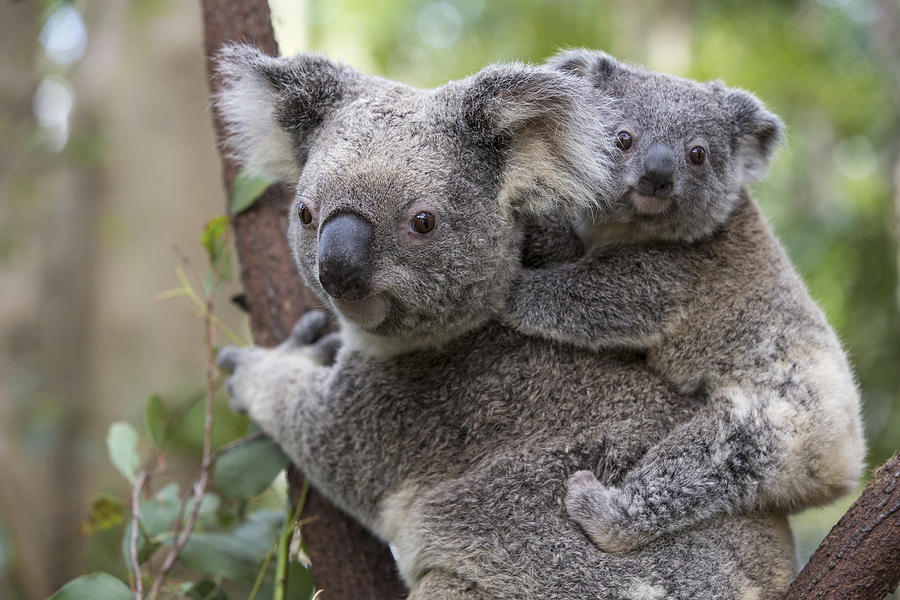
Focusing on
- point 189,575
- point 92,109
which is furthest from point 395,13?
point 189,575

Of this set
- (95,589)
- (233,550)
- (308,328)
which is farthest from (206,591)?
(308,328)

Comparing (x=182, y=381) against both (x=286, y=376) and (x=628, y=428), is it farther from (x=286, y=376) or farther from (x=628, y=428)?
A: (x=628, y=428)

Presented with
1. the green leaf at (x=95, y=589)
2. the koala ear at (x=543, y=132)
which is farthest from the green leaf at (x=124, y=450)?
the koala ear at (x=543, y=132)

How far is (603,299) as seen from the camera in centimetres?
229

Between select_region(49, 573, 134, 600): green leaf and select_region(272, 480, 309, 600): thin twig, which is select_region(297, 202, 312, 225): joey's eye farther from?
select_region(49, 573, 134, 600): green leaf

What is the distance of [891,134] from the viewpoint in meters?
5.24

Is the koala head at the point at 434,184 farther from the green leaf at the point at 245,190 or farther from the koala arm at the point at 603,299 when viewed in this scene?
the green leaf at the point at 245,190

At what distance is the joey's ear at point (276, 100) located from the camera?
2.29 m

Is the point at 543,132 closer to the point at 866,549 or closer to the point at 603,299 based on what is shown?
the point at 603,299

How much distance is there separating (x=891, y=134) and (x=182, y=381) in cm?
546

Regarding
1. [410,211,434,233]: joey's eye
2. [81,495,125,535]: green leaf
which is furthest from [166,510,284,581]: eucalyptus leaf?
[410,211,434,233]: joey's eye

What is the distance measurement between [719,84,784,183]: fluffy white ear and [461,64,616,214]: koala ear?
683 millimetres

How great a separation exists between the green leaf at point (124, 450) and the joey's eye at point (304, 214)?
1103mm

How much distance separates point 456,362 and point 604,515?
611 millimetres
